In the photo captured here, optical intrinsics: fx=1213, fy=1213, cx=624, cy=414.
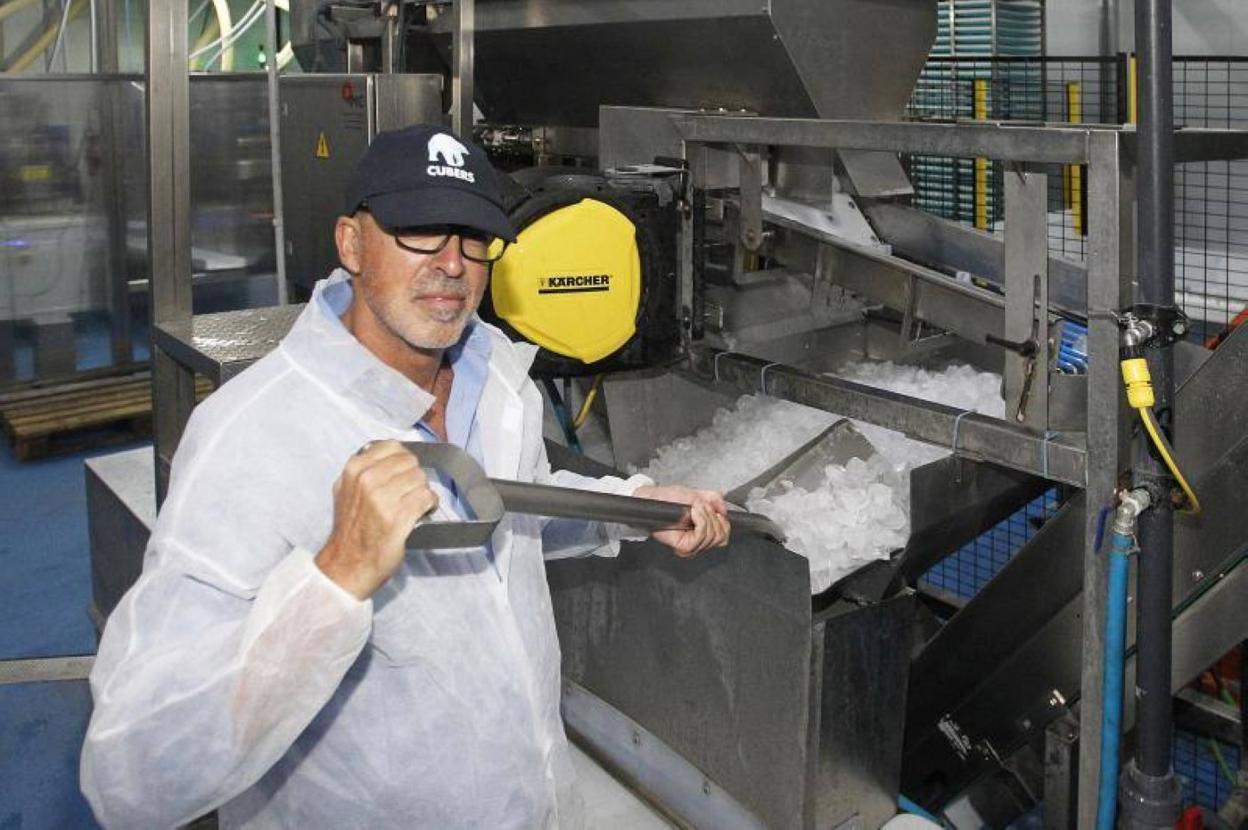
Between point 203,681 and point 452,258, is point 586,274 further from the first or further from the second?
point 203,681

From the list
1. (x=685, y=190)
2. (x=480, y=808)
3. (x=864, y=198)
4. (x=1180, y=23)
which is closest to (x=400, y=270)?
(x=480, y=808)

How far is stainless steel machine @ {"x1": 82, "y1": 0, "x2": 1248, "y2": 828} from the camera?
65.5 inches

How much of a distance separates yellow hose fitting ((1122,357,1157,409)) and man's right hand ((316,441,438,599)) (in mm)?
884

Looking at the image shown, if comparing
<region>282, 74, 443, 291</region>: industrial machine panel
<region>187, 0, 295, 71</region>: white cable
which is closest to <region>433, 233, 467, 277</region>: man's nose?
<region>282, 74, 443, 291</region>: industrial machine panel

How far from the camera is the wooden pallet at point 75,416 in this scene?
484 centimetres

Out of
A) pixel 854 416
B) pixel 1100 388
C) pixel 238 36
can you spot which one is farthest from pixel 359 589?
pixel 238 36

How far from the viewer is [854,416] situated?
1.97 m

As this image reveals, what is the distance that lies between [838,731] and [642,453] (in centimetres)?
Result: 76

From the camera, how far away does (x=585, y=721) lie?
241 centimetres

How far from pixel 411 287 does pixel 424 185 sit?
0.37 ft

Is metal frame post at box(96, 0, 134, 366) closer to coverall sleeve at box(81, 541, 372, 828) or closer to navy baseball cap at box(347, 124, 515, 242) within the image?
navy baseball cap at box(347, 124, 515, 242)

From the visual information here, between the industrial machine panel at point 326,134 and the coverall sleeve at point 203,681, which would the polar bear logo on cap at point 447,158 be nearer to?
the coverall sleeve at point 203,681

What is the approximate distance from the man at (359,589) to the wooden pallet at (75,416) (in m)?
3.85

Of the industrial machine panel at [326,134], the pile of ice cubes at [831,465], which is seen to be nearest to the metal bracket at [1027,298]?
the pile of ice cubes at [831,465]
